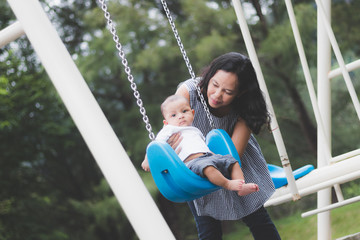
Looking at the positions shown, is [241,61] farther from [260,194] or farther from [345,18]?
[345,18]

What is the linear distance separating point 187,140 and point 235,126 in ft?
0.78

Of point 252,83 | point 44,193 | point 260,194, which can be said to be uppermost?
point 252,83

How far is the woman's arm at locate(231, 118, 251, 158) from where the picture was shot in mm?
1360

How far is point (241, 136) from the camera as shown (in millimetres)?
1366

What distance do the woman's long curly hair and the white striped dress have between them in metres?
0.04

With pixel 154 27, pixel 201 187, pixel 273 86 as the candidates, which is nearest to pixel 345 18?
pixel 273 86

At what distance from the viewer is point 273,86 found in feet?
19.6

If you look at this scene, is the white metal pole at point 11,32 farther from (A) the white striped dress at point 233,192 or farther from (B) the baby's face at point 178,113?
(A) the white striped dress at point 233,192

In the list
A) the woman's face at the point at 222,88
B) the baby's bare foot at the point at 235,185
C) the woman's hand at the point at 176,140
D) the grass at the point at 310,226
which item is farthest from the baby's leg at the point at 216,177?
the grass at the point at 310,226

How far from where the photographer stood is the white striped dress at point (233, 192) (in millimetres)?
1422

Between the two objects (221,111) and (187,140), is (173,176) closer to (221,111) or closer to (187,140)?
(187,140)

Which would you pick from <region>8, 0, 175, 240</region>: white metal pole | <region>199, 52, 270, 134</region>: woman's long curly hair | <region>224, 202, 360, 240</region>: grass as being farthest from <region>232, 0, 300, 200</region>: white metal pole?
<region>224, 202, 360, 240</region>: grass

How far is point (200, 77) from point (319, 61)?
515 millimetres

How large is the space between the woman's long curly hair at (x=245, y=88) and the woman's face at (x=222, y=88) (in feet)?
0.05
